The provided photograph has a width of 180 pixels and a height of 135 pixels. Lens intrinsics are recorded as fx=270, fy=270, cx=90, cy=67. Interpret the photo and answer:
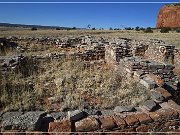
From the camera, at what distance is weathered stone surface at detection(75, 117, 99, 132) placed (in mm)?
4352

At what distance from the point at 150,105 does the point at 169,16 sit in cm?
12110

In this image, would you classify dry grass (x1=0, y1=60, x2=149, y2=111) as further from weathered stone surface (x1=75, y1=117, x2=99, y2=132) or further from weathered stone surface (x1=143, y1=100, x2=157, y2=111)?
weathered stone surface (x1=75, y1=117, x2=99, y2=132)

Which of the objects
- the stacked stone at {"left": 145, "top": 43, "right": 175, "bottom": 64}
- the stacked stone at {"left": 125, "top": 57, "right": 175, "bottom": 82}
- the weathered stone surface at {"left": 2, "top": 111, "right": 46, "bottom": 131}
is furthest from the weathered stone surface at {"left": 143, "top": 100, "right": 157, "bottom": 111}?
the stacked stone at {"left": 145, "top": 43, "right": 175, "bottom": 64}

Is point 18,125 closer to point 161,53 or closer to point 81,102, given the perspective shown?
point 81,102

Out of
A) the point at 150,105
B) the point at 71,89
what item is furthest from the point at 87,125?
the point at 71,89

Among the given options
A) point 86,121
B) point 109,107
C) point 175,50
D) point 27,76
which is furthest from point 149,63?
point 175,50

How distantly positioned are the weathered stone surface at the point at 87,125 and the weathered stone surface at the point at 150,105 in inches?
46.5

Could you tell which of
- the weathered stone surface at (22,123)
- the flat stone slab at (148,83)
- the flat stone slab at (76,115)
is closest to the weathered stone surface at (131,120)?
the flat stone slab at (76,115)

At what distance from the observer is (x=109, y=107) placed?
18.9ft

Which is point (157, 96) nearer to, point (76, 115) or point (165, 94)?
point (165, 94)

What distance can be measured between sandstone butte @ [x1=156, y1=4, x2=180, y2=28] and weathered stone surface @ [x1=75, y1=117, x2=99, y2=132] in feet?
387

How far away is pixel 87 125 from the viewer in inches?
172

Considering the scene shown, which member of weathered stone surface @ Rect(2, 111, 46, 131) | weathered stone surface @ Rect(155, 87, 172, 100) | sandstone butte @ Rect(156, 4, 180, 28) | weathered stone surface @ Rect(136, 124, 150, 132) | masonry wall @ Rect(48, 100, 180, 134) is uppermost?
sandstone butte @ Rect(156, 4, 180, 28)

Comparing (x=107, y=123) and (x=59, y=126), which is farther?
(x=107, y=123)
